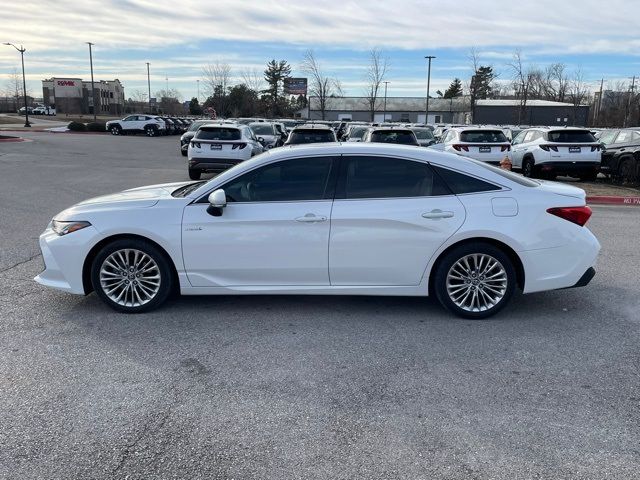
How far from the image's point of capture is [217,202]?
4.98 m

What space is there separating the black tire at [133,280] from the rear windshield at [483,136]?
43.2ft

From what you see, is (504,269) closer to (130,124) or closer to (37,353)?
(37,353)

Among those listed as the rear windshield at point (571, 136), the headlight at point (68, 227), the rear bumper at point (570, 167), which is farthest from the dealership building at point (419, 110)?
the headlight at point (68, 227)

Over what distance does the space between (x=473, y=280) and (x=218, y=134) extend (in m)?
12.4

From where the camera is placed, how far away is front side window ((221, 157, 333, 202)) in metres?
5.18

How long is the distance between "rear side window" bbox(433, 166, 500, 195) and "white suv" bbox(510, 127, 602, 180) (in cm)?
1162

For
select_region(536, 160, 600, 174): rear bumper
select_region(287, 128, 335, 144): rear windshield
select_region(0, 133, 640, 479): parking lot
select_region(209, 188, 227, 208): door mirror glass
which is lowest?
select_region(0, 133, 640, 479): parking lot

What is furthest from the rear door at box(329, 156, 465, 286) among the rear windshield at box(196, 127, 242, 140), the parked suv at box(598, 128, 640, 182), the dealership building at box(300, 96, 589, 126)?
the dealership building at box(300, 96, 589, 126)

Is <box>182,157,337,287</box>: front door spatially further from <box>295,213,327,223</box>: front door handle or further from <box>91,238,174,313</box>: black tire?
<box>91,238,174,313</box>: black tire

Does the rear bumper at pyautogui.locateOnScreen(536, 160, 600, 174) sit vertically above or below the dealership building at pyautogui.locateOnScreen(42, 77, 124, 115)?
below

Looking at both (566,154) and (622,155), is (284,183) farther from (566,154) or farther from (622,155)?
(622,155)

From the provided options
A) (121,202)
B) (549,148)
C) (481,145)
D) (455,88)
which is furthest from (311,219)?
(455,88)

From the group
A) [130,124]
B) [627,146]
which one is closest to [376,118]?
[130,124]

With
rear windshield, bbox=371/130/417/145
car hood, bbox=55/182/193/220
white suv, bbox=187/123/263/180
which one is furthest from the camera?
rear windshield, bbox=371/130/417/145
